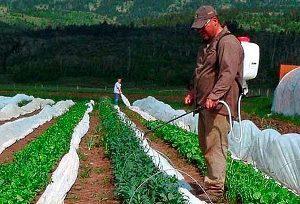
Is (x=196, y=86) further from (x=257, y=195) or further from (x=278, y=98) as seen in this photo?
(x=278, y=98)

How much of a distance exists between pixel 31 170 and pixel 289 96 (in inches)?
716

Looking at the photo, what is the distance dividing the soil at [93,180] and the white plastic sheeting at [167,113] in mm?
4675

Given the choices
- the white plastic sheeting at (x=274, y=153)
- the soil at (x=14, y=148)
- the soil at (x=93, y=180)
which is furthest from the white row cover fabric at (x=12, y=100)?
the white plastic sheeting at (x=274, y=153)

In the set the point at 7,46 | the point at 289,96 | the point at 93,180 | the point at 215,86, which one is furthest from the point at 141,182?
the point at 7,46

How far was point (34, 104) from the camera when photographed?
31.5 metres

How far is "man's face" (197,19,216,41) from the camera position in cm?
646

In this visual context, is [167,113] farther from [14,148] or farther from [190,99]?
[190,99]

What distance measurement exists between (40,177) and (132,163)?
132cm

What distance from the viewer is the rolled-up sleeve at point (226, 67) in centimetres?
630

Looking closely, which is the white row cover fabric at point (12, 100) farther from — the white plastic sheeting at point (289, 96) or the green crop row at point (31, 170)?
the green crop row at point (31, 170)

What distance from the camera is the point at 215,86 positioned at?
6.34m

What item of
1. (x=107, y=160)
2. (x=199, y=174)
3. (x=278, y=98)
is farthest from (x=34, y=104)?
(x=199, y=174)

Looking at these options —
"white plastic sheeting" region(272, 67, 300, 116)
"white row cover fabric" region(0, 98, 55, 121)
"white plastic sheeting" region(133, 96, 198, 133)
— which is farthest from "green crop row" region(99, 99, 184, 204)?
"white plastic sheeting" region(272, 67, 300, 116)

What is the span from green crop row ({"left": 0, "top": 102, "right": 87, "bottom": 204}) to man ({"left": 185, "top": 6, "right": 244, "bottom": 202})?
213 centimetres
